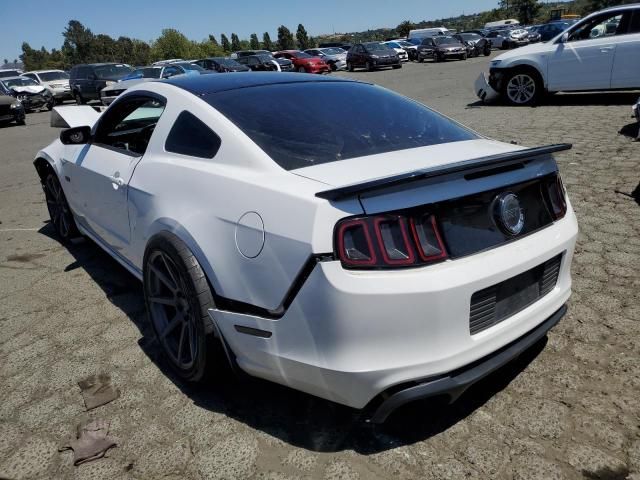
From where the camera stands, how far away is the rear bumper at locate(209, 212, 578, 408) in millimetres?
1726

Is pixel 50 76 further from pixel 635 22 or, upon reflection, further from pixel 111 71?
pixel 635 22

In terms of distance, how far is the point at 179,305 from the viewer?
98.0 inches

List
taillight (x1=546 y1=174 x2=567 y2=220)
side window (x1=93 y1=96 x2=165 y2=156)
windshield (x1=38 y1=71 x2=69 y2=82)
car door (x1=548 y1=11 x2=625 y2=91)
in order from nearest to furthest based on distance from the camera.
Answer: taillight (x1=546 y1=174 x2=567 y2=220)
side window (x1=93 y1=96 x2=165 y2=156)
car door (x1=548 y1=11 x2=625 y2=91)
windshield (x1=38 y1=71 x2=69 y2=82)

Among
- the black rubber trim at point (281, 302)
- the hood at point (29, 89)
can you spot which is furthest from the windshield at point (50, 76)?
the black rubber trim at point (281, 302)

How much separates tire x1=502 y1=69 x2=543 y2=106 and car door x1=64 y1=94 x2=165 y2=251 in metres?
8.98

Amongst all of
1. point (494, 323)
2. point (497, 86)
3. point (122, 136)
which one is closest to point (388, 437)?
point (494, 323)

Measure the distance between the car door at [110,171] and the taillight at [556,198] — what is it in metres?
2.15

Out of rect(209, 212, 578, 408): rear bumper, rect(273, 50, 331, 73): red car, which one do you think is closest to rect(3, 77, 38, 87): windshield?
rect(273, 50, 331, 73): red car

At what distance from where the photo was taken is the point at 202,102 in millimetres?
2590

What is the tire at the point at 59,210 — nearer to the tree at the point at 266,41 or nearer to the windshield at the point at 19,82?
the windshield at the point at 19,82

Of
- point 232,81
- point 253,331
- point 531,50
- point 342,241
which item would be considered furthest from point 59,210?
point 531,50

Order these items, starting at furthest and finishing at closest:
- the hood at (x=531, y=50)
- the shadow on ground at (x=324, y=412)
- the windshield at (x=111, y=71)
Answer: the windshield at (x=111, y=71)
the hood at (x=531, y=50)
the shadow on ground at (x=324, y=412)

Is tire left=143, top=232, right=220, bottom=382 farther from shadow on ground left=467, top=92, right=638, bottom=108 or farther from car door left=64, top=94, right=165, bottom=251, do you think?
shadow on ground left=467, top=92, right=638, bottom=108

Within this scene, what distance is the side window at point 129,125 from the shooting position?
10.4 ft
